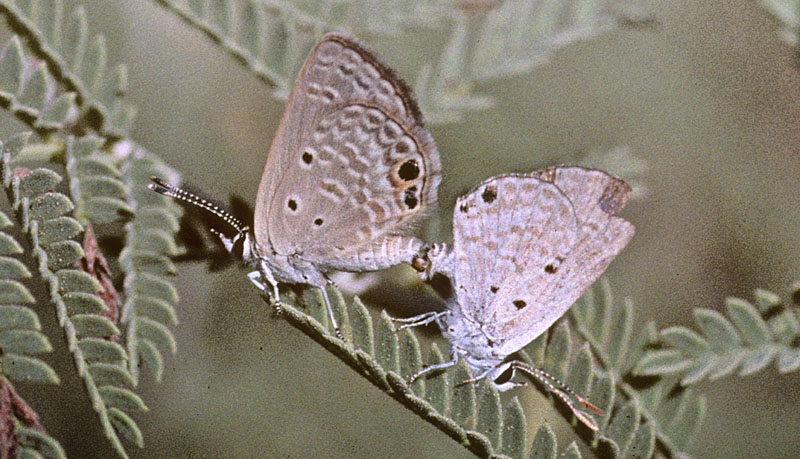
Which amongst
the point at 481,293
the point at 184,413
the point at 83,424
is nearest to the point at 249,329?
the point at 184,413

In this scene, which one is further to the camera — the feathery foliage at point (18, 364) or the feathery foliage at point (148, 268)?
the feathery foliage at point (148, 268)

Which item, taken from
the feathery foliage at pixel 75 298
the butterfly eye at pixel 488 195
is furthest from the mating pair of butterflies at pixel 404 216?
the feathery foliage at pixel 75 298

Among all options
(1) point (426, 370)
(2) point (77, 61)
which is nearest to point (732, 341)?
(1) point (426, 370)

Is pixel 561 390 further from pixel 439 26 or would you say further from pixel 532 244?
pixel 439 26

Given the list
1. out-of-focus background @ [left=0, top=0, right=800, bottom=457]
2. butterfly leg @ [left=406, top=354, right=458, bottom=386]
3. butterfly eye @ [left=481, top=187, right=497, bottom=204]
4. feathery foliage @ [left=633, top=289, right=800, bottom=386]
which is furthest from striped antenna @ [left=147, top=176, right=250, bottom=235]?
feathery foliage @ [left=633, top=289, right=800, bottom=386]

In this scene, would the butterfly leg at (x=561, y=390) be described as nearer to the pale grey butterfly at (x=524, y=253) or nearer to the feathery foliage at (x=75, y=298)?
the pale grey butterfly at (x=524, y=253)

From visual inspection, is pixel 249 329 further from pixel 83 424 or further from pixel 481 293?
pixel 481 293
